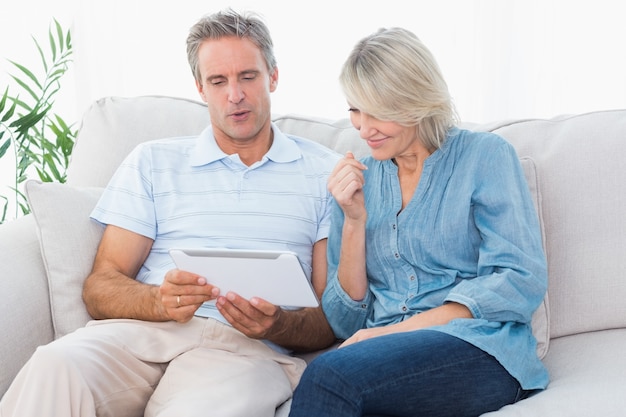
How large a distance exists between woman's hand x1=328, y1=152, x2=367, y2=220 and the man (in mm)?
249

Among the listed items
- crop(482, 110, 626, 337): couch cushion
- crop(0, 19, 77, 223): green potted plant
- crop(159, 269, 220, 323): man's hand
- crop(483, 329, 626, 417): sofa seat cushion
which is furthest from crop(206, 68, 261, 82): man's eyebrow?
crop(0, 19, 77, 223): green potted plant

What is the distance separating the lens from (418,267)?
5.95 feet

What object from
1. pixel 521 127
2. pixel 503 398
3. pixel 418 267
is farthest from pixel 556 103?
pixel 503 398

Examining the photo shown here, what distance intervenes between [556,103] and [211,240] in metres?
1.52

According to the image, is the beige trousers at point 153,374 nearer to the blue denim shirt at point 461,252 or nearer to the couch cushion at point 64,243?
the couch cushion at point 64,243

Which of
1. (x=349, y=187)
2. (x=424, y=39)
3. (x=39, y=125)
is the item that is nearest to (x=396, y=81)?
(x=349, y=187)

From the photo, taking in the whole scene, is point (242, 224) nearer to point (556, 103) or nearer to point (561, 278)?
point (561, 278)

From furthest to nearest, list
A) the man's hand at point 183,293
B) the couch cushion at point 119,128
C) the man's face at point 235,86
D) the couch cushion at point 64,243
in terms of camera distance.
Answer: the couch cushion at point 119,128 < the man's face at point 235,86 < the couch cushion at point 64,243 < the man's hand at point 183,293

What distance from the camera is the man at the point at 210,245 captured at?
1767 mm

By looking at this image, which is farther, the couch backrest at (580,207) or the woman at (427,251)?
the couch backrest at (580,207)

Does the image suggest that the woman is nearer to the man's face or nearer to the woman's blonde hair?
the woman's blonde hair

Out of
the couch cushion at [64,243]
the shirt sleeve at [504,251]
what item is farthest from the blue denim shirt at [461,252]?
the couch cushion at [64,243]

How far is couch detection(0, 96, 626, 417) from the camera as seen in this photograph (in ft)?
6.03

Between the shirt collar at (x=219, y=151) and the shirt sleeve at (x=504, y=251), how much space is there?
1.77ft
